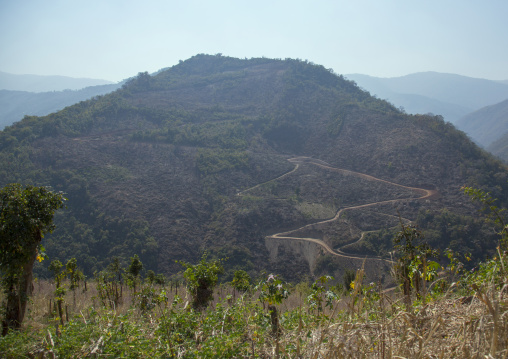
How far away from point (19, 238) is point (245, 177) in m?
33.9

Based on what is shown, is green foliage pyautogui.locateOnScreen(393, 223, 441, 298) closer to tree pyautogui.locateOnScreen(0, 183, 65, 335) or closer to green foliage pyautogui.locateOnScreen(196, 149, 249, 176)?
tree pyautogui.locateOnScreen(0, 183, 65, 335)

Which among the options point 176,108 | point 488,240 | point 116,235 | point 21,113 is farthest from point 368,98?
point 21,113

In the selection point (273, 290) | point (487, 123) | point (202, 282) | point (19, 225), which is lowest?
point (202, 282)

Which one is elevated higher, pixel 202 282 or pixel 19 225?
pixel 19 225

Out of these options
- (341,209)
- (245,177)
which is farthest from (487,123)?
(245,177)

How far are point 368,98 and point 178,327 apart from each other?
60684 mm

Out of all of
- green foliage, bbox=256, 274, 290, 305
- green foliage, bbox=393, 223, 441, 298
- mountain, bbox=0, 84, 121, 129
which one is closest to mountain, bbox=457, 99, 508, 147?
green foliage, bbox=393, 223, 441, 298

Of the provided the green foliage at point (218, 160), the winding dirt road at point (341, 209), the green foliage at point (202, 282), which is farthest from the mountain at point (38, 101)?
the green foliage at point (202, 282)

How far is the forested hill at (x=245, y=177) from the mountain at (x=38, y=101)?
89996 mm

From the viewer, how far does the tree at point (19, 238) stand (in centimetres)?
671

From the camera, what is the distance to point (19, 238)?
266 inches

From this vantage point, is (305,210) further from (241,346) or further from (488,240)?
(241,346)

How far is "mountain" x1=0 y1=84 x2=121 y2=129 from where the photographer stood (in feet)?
417

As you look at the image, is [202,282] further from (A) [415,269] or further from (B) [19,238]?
(A) [415,269]
